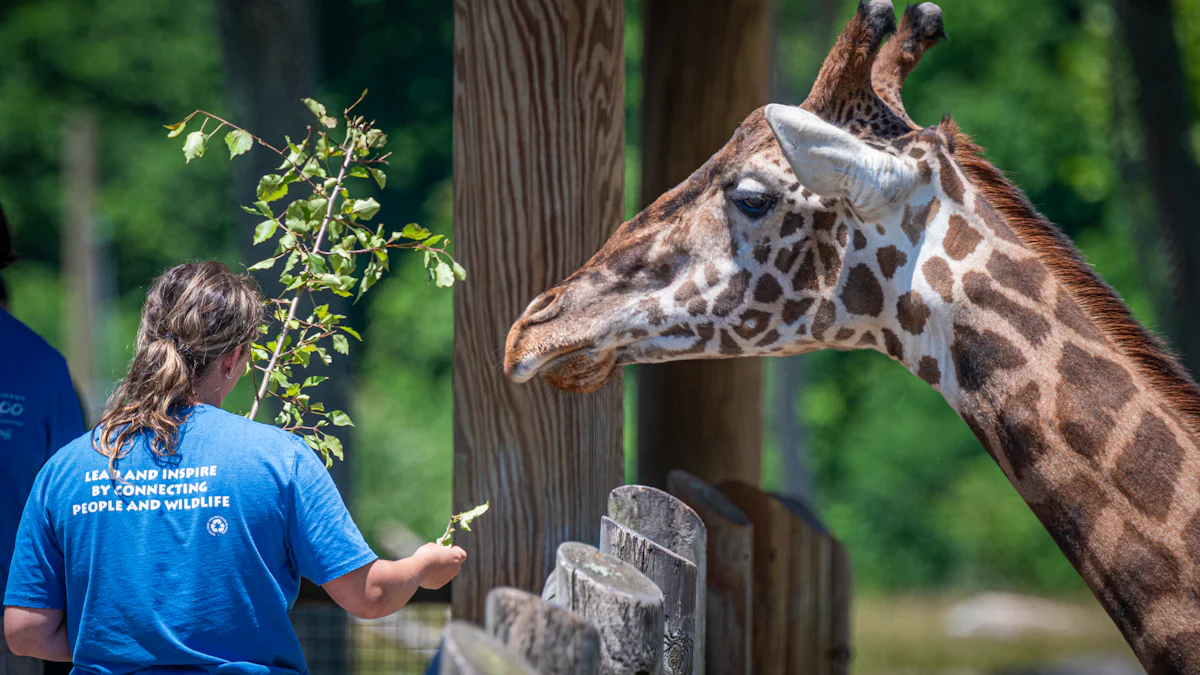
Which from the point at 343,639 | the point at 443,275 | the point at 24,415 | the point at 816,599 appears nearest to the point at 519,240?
the point at 443,275

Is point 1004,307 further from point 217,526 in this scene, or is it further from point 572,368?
point 217,526

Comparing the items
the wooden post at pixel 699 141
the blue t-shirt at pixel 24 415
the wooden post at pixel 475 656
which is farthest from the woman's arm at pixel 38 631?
the wooden post at pixel 699 141

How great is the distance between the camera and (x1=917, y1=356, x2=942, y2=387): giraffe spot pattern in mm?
2609

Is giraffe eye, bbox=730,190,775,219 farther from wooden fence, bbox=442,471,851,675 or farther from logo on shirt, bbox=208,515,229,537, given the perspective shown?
logo on shirt, bbox=208,515,229,537

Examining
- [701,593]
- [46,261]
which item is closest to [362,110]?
[701,593]

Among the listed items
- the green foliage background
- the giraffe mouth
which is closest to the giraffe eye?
the giraffe mouth

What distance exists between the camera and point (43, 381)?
2.96 m

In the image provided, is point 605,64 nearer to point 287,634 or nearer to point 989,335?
point 989,335

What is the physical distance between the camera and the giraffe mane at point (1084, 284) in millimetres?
2434

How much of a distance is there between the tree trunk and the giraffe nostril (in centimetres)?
516

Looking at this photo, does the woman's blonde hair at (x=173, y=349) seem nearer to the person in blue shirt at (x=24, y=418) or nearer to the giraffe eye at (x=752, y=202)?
the person in blue shirt at (x=24, y=418)

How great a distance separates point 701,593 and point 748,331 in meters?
0.63

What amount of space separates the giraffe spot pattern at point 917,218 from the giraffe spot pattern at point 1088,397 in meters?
0.41

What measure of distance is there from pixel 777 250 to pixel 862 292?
0.22m
